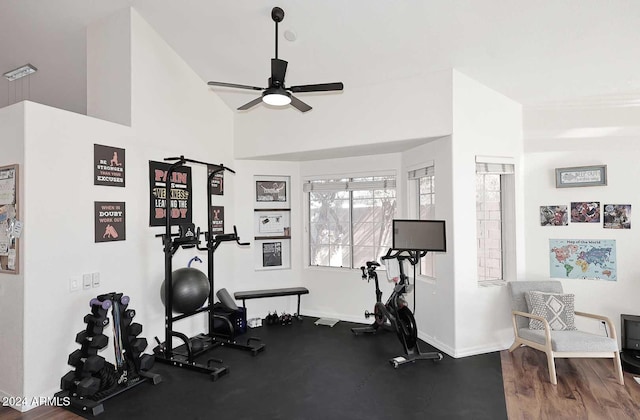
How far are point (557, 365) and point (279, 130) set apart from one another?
14.0 ft

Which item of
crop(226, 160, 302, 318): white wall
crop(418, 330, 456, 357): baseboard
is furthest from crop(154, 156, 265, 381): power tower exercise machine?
crop(418, 330, 456, 357): baseboard

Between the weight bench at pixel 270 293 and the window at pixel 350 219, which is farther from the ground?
the window at pixel 350 219

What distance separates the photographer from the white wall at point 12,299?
299 centimetres

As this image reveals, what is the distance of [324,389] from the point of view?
330cm

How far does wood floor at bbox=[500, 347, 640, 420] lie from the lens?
9.54 ft

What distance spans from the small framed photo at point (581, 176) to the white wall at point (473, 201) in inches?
20.6

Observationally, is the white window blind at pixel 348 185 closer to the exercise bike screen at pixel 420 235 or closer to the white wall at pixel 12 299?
the exercise bike screen at pixel 420 235

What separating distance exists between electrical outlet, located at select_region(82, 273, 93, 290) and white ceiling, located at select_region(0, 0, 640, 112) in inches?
110

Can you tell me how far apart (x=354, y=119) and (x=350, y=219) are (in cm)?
158

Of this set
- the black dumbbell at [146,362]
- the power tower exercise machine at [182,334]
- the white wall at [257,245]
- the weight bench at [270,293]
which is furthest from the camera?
the white wall at [257,245]

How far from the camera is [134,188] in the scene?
12.7 feet

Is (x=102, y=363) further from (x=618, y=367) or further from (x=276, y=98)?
(x=618, y=367)

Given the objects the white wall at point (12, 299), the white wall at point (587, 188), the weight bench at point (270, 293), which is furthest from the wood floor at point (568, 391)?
the white wall at point (12, 299)

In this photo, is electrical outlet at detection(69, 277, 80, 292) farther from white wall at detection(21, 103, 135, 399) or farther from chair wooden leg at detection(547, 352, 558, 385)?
chair wooden leg at detection(547, 352, 558, 385)
